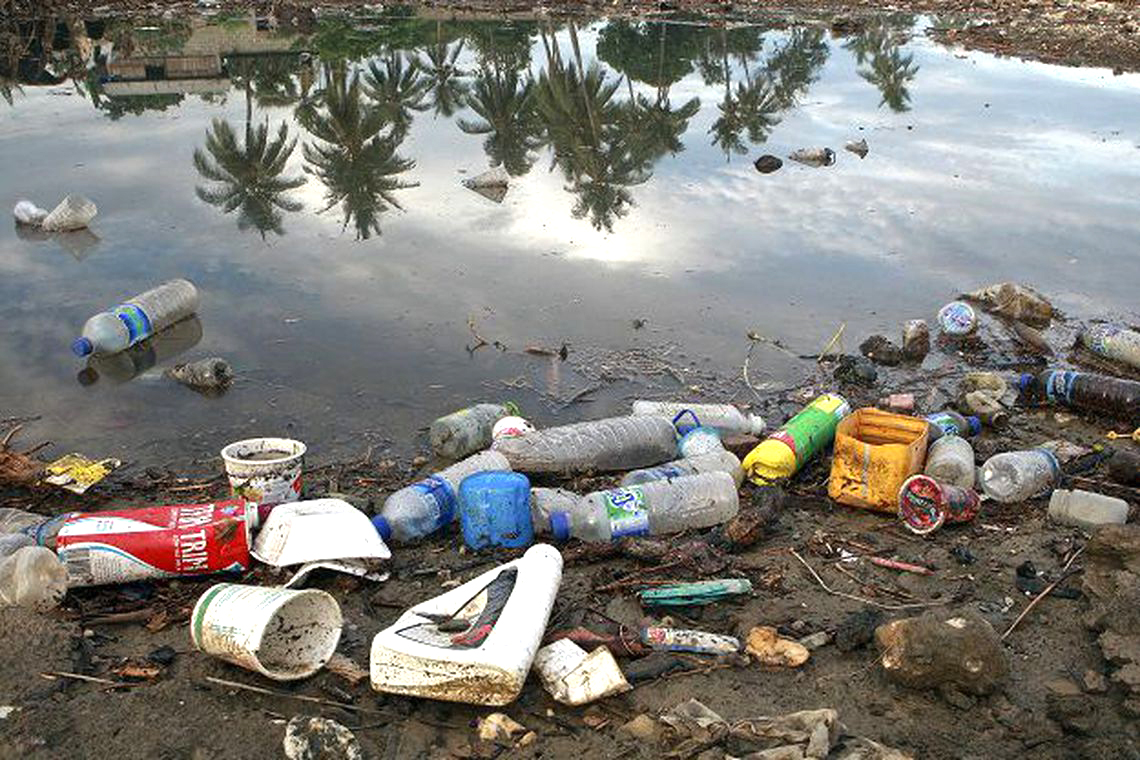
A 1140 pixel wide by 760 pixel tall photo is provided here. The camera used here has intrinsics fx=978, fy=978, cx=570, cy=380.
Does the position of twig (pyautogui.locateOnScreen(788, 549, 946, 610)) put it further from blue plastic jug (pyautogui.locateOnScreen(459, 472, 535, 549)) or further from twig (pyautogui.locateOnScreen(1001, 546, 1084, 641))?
blue plastic jug (pyautogui.locateOnScreen(459, 472, 535, 549))

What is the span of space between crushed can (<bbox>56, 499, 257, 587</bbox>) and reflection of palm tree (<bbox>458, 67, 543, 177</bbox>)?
266 inches

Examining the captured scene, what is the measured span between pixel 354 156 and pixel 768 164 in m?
4.39

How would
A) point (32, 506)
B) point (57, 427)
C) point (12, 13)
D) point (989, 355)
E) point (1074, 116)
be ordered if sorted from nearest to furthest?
1. point (32, 506)
2. point (57, 427)
3. point (989, 355)
4. point (1074, 116)
5. point (12, 13)

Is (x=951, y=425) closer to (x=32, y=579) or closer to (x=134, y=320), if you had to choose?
(x=32, y=579)

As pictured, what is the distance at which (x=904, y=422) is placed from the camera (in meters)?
4.62

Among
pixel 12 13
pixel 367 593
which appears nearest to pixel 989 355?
pixel 367 593

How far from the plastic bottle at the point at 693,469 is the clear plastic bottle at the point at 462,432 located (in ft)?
2.76

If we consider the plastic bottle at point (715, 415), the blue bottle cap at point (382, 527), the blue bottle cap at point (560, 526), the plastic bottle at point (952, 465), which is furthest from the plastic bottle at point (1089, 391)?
the blue bottle cap at point (382, 527)

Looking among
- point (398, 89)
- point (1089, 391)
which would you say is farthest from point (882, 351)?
point (398, 89)

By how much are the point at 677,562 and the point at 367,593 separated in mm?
1204

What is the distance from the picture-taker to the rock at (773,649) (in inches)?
129

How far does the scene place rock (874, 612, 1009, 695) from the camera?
3.03 m

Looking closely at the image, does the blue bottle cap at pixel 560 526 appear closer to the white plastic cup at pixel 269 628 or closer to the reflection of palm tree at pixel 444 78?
the white plastic cup at pixel 269 628

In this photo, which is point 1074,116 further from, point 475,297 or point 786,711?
point 786,711
